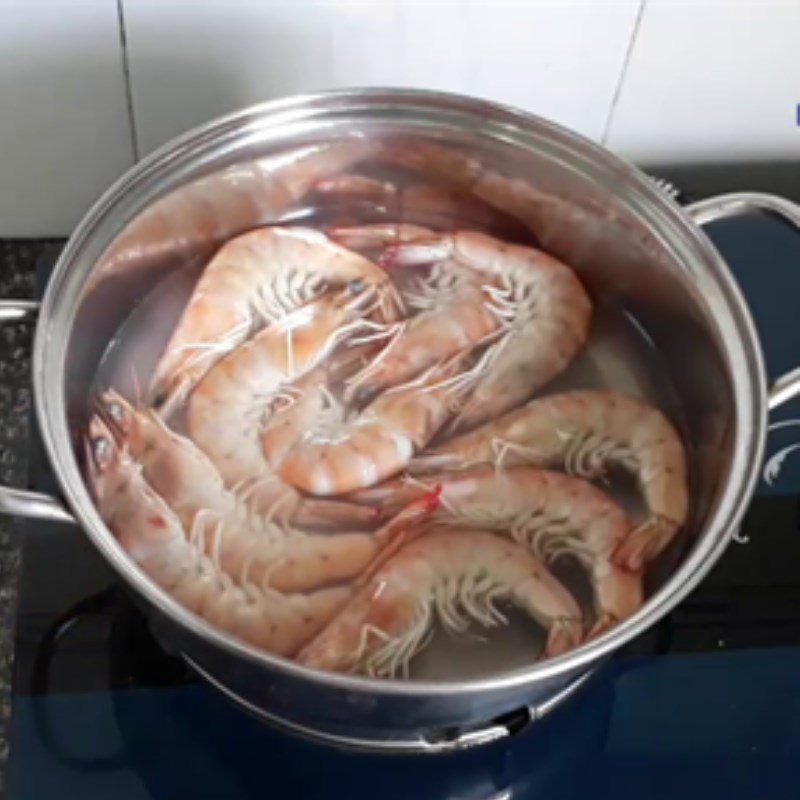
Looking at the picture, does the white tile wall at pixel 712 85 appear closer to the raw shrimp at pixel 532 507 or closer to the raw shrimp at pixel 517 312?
the raw shrimp at pixel 517 312

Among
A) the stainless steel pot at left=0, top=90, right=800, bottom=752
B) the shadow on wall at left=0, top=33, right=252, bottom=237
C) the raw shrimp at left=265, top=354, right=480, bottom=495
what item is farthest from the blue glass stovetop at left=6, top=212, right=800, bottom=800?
the shadow on wall at left=0, top=33, right=252, bottom=237

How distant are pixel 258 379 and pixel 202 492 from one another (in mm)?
91

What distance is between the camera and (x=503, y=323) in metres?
0.93

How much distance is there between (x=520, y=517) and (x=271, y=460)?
0.51 feet

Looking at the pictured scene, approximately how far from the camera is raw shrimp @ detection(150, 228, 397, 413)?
88 cm

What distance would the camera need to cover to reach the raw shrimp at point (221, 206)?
2.80 feet

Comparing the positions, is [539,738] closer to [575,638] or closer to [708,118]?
[575,638]

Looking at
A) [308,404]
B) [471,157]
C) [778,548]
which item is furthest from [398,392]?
[778,548]

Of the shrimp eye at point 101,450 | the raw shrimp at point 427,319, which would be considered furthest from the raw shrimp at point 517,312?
the shrimp eye at point 101,450

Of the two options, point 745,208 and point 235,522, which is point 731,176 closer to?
point 745,208

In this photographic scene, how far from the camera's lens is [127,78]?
3.08 ft

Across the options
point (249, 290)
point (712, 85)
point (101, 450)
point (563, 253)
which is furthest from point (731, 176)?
point (101, 450)

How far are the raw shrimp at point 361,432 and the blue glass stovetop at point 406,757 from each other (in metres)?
0.14

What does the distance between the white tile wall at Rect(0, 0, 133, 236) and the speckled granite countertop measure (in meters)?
0.03
